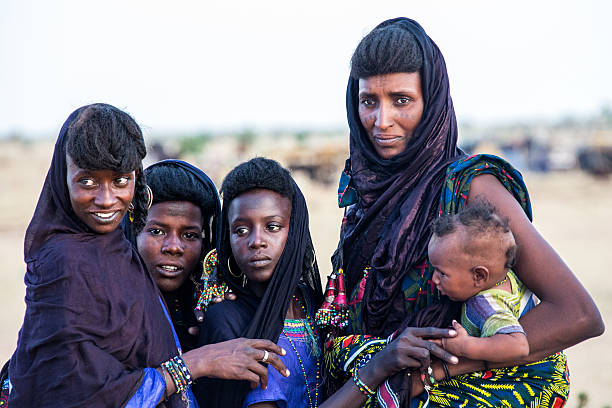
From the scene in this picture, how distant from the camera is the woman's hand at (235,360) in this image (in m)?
2.82

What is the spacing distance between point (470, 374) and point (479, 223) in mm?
642

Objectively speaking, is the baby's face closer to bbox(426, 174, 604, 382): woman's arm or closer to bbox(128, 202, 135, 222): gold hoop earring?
bbox(426, 174, 604, 382): woman's arm

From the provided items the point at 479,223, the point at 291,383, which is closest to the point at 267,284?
the point at 291,383

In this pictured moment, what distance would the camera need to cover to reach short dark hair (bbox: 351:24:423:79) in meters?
3.21

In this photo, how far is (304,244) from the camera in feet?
11.1

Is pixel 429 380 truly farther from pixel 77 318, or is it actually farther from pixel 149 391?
pixel 77 318

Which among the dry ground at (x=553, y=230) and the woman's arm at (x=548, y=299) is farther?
the dry ground at (x=553, y=230)

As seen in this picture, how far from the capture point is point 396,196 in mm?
3178

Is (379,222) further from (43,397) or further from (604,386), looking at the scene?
(604,386)

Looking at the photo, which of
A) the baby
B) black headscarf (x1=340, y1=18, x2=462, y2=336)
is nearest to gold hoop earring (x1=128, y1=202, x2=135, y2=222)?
black headscarf (x1=340, y1=18, x2=462, y2=336)

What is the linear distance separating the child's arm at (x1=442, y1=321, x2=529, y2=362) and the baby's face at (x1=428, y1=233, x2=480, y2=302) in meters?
0.19

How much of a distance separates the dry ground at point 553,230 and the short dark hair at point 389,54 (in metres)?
5.61

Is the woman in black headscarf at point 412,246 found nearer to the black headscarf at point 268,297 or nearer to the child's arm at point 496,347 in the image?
the child's arm at point 496,347

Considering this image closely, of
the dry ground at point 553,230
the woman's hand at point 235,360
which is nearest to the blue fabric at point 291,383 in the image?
the woman's hand at point 235,360
